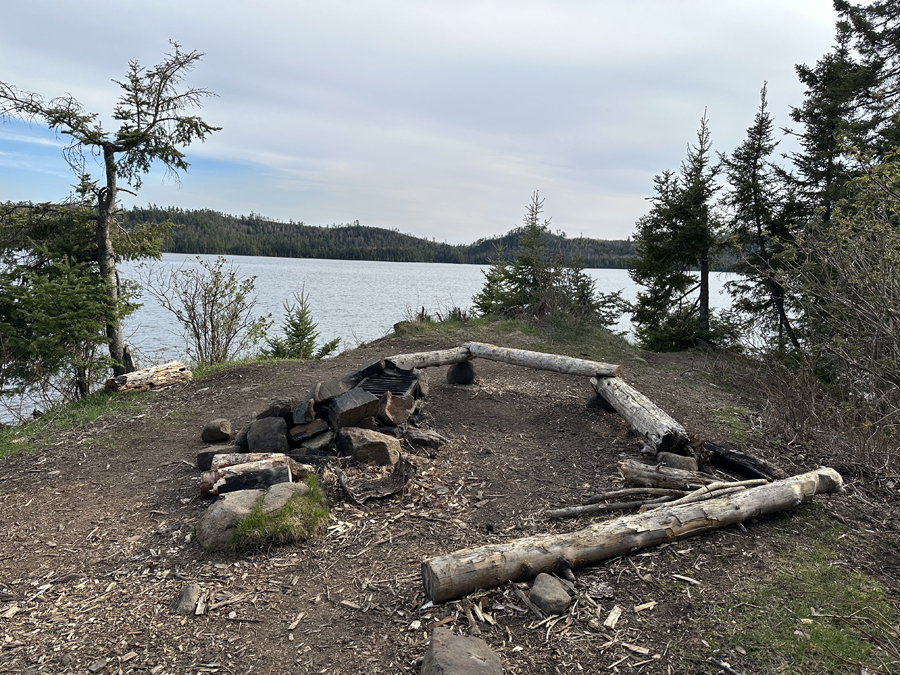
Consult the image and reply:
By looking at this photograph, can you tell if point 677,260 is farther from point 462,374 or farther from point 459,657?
point 459,657

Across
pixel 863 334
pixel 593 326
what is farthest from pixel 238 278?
pixel 863 334

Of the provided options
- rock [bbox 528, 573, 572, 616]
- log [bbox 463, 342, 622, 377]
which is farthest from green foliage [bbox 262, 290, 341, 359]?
rock [bbox 528, 573, 572, 616]

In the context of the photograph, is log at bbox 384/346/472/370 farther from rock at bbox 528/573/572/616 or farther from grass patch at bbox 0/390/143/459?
rock at bbox 528/573/572/616

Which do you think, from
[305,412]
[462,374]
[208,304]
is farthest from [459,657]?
[208,304]

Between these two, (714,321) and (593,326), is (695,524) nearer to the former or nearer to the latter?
(593,326)

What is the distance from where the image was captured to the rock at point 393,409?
5.50 metres

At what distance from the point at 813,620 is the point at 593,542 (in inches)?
46.3

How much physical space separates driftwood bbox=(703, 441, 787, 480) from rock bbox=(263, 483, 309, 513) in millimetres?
3796

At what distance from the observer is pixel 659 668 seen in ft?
7.81

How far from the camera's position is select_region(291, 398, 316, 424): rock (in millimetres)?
5227

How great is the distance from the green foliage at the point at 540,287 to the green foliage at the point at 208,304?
7.31 metres

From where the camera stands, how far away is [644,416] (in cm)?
524

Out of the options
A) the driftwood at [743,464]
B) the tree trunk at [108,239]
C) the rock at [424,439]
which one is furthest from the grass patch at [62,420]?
the driftwood at [743,464]

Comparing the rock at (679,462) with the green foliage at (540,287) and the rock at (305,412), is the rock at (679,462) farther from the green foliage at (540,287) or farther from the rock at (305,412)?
the green foliage at (540,287)
